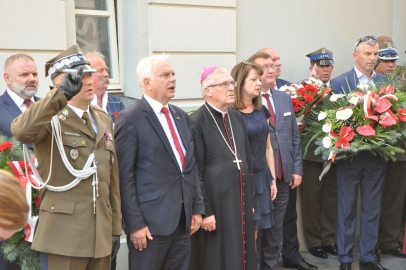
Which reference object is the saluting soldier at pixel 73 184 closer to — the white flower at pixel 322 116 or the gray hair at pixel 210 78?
the gray hair at pixel 210 78

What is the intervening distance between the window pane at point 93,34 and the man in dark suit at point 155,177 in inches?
98.4

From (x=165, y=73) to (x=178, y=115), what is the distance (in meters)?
0.35

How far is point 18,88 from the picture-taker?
502 cm

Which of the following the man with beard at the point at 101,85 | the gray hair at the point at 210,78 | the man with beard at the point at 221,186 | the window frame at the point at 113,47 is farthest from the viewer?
the window frame at the point at 113,47

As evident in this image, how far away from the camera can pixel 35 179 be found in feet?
13.2

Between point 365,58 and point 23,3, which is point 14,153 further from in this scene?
point 365,58

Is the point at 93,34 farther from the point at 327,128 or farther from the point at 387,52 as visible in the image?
the point at 387,52

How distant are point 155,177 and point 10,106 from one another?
4.40 feet

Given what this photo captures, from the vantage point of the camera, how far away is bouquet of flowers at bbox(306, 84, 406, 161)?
602 cm

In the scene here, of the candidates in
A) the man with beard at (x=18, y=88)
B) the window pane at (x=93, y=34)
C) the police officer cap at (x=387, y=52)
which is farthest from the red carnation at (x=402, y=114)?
the man with beard at (x=18, y=88)

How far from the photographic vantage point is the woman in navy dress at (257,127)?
223 inches

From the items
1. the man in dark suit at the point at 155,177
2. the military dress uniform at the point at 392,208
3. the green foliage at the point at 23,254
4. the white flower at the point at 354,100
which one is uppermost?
the white flower at the point at 354,100

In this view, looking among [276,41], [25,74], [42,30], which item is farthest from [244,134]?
[276,41]

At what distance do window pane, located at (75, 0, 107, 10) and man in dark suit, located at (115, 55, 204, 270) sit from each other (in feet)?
8.45
